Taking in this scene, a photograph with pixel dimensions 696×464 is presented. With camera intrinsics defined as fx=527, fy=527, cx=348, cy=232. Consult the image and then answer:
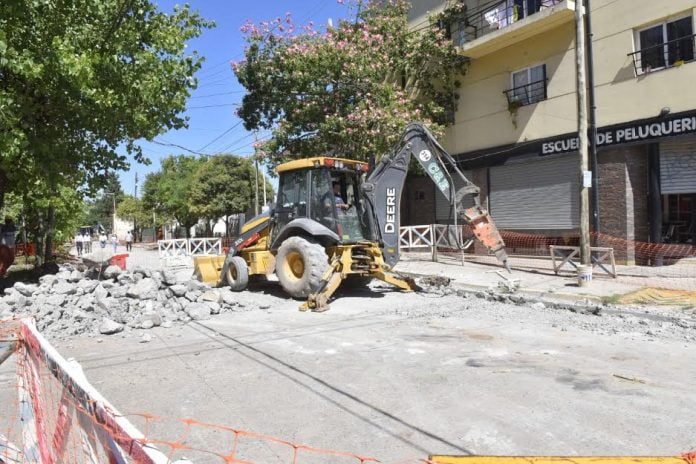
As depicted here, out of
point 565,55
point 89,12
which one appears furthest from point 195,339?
point 565,55

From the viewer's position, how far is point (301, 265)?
10.6 meters

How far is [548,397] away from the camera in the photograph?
4941 millimetres

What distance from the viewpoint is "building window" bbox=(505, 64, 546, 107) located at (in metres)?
16.7

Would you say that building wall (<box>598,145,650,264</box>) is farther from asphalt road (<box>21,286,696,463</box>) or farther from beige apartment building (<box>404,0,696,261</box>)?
asphalt road (<box>21,286,696,463</box>)

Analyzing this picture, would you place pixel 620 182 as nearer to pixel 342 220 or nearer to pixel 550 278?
pixel 550 278

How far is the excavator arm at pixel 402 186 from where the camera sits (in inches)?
432

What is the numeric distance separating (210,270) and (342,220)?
438 centimetres

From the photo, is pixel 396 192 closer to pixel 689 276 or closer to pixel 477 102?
pixel 689 276

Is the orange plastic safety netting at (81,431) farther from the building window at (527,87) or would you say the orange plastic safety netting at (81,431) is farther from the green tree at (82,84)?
the building window at (527,87)

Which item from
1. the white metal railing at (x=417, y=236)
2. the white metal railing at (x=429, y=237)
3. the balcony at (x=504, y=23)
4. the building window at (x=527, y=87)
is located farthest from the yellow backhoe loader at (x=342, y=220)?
the balcony at (x=504, y=23)

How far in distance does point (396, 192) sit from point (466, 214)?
62.9 inches

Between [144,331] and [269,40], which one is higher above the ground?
[269,40]

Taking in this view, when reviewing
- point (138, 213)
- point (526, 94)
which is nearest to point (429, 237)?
point (526, 94)

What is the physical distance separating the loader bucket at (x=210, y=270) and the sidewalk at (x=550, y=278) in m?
5.22
